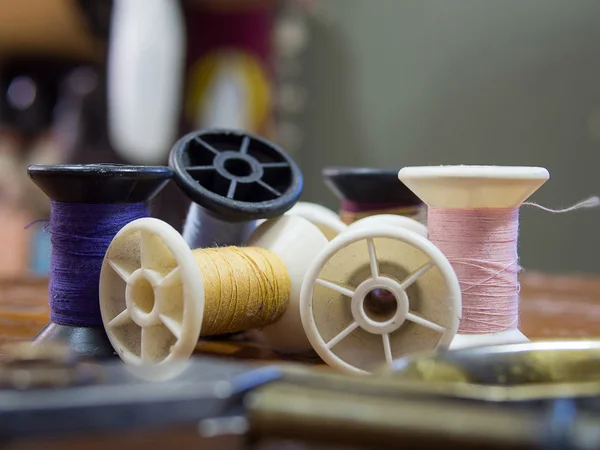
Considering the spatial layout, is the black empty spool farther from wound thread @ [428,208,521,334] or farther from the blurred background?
the blurred background

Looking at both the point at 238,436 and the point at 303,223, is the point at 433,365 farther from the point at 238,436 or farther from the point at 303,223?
the point at 303,223

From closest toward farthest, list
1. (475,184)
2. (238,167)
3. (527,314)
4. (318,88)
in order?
1. (475,184)
2. (238,167)
3. (527,314)
4. (318,88)

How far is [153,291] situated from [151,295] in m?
0.02

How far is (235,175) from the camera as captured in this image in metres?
1.24

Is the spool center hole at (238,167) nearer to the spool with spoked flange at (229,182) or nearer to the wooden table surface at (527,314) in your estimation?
the spool with spoked flange at (229,182)

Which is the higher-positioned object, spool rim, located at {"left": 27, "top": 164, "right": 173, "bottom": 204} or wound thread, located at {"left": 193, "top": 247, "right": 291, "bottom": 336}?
spool rim, located at {"left": 27, "top": 164, "right": 173, "bottom": 204}

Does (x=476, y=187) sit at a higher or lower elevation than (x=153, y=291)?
higher

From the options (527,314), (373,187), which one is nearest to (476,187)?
(373,187)

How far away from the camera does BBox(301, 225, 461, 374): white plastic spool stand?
3.16 feet

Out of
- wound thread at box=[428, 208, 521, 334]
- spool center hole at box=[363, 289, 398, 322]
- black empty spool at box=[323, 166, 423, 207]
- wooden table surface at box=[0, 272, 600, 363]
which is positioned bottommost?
wooden table surface at box=[0, 272, 600, 363]

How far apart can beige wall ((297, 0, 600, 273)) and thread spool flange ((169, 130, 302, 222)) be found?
2.01 m

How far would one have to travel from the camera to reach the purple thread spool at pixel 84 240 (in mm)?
1033

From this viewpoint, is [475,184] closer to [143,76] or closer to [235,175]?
[235,175]

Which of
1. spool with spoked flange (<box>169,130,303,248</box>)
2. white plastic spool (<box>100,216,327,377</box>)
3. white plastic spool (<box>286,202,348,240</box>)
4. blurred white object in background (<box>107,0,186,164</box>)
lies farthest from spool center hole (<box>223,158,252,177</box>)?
blurred white object in background (<box>107,0,186,164</box>)
